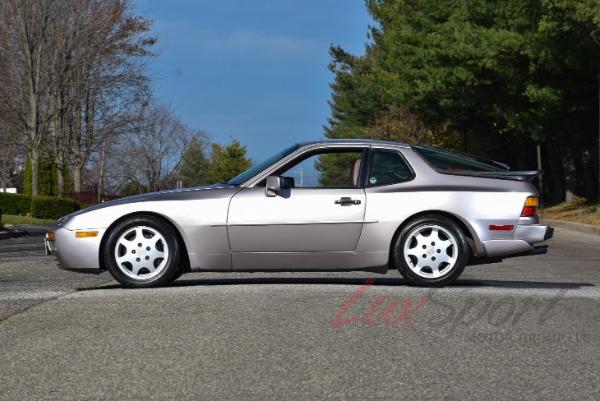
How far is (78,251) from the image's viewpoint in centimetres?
936

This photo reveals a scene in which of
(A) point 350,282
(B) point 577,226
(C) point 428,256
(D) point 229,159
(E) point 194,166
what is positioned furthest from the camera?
(D) point 229,159

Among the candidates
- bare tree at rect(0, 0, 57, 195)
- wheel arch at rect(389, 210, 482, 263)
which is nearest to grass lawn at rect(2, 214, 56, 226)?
bare tree at rect(0, 0, 57, 195)

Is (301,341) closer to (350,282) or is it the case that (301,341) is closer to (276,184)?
(276,184)

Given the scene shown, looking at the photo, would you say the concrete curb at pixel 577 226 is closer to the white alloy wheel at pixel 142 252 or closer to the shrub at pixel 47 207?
the white alloy wheel at pixel 142 252

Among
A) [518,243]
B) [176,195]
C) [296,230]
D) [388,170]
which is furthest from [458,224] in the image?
[176,195]

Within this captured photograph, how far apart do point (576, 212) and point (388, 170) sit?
27.3 metres

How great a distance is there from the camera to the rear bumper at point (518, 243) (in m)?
9.43

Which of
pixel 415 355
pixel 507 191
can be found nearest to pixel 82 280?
pixel 507 191

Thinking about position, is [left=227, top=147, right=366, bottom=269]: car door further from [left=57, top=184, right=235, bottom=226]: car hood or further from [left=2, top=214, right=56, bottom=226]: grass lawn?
[left=2, top=214, right=56, bottom=226]: grass lawn

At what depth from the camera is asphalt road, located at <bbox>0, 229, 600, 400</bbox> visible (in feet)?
17.0

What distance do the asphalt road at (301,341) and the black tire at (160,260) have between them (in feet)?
0.57

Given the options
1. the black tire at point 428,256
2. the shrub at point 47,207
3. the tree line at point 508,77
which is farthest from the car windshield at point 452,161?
the shrub at point 47,207

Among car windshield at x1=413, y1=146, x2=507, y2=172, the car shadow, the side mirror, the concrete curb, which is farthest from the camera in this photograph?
the concrete curb

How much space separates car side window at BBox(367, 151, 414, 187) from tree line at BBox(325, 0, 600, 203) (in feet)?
54.4
